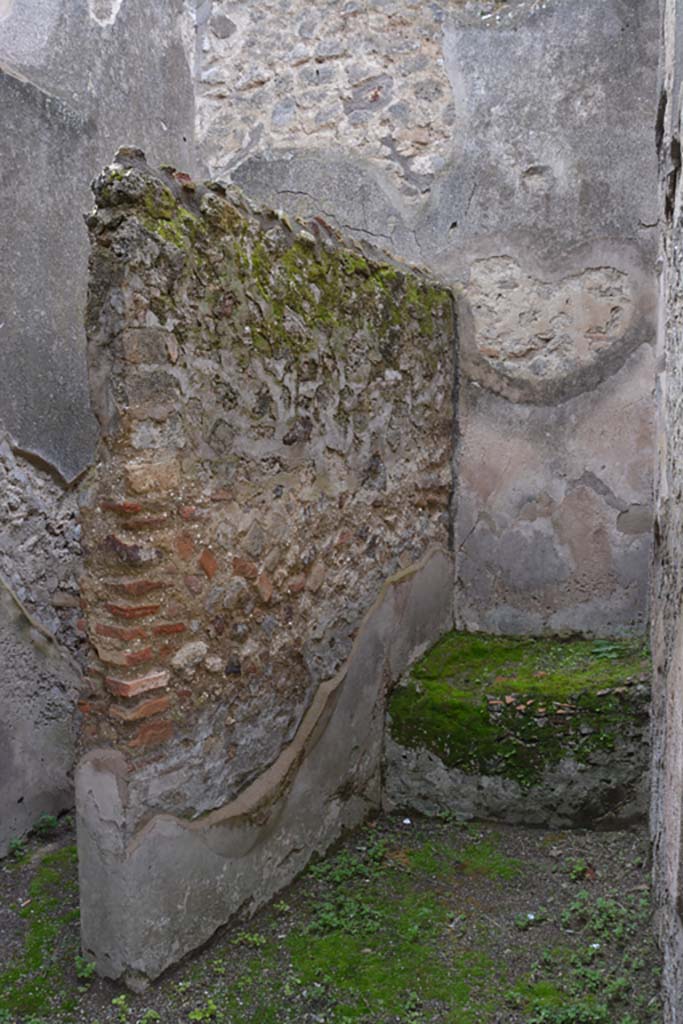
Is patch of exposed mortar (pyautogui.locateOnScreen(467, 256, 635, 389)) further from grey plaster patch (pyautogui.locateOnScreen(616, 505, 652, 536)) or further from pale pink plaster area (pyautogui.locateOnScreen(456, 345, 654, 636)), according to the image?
grey plaster patch (pyautogui.locateOnScreen(616, 505, 652, 536))

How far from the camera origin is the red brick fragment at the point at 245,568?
241 centimetres

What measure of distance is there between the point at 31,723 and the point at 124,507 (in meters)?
1.43

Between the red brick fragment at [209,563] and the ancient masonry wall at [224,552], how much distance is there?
0.04ft

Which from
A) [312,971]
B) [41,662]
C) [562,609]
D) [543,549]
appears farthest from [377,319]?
[312,971]

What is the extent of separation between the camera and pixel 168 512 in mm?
2158

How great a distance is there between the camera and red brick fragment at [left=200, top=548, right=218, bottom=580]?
7.47 feet

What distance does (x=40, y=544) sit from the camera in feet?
10.4

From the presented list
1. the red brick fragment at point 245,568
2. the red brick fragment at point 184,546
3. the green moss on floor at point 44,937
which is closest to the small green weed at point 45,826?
the green moss on floor at point 44,937

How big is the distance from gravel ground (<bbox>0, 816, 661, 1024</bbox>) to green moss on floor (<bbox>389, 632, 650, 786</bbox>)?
285 millimetres

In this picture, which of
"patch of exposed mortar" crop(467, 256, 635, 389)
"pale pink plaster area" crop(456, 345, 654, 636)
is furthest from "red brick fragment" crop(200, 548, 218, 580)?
"patch of exposed mortar" crop(467, 256, 635, 389)

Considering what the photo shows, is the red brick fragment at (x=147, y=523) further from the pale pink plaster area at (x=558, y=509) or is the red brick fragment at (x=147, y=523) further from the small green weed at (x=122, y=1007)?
the pale pink plaster area at (x=558, y=509)

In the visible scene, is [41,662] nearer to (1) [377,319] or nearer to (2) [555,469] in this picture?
(1) [377,319]

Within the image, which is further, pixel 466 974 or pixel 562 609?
pixel 562 609

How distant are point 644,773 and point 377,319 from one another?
1871 millimetres
